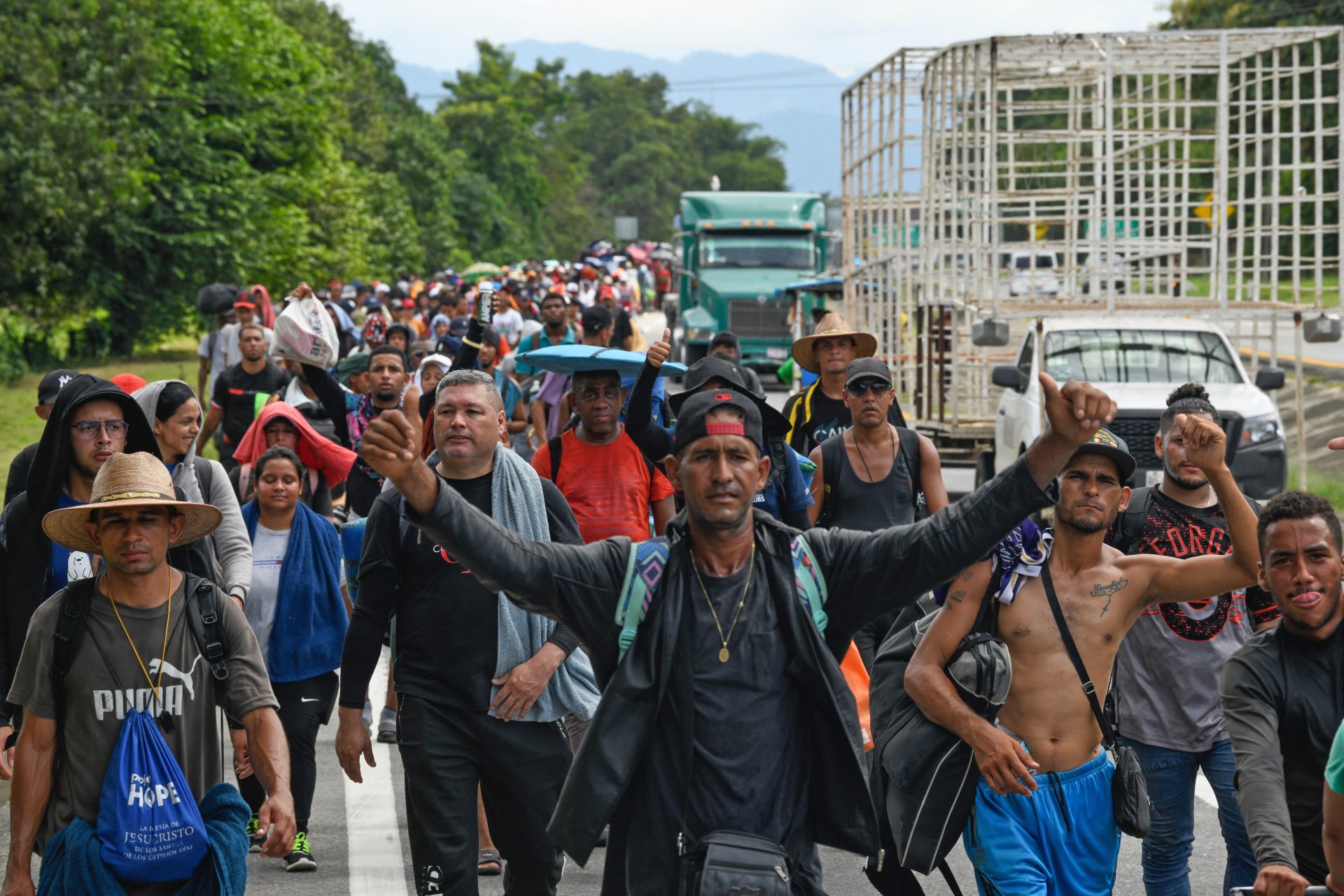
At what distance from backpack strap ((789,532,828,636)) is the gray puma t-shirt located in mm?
1692

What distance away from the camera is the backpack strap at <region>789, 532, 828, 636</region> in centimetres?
385

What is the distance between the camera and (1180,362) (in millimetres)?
14594

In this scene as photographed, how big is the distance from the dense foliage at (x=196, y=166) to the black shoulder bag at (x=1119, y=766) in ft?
80.4

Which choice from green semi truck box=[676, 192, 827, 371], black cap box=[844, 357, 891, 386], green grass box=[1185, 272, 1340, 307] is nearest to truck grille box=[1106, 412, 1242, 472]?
green grass box=[1185, 272, 1340, 307]

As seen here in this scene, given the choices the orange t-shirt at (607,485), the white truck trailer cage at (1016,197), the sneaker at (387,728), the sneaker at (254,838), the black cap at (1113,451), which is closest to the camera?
the black cap at (1113,451)

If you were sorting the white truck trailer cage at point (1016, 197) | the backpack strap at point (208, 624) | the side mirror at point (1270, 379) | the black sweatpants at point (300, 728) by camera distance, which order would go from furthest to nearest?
the white truck trailer cage at point (1016, 197) → the side mirror at point (1270, 379) → the black sweatpants at point (300, 728) → the backpack strap at point (208, 624)

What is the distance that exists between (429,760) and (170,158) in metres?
31.2

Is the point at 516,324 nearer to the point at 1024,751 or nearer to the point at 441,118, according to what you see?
the point at 1024,751

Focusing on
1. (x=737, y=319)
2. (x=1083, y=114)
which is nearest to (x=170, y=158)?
(x=737, y=319)

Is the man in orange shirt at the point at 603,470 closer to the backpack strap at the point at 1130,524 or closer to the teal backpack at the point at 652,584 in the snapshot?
the backpack strap at the point at 1130,524

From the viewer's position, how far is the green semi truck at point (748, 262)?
96.0 ft

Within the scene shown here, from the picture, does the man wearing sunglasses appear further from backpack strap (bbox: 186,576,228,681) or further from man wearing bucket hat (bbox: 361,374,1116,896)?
man wearing bucket hat (bbox: 361,374,1116,896)

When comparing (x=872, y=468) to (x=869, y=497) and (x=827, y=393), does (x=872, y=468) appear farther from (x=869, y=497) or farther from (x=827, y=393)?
(x=827, y=393)

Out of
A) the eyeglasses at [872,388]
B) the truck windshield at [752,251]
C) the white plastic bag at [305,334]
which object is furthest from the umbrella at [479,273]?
the eyeglasses at [872,388]
